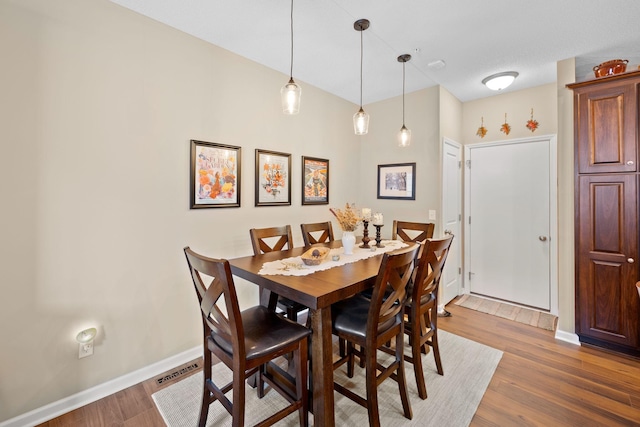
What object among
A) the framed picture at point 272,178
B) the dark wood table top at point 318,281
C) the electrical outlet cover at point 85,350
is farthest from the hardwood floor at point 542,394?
the framed picture at point 272,178

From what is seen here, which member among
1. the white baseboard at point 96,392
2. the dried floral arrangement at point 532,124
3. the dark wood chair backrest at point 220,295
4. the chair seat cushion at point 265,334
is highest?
the dried floral arrangement at point 532,124

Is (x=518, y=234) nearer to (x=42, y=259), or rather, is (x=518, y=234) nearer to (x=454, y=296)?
(x=454, y=296)

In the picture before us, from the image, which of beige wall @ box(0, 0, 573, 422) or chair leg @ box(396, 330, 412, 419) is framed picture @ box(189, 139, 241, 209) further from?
chair leg @ box(396, 330, 412, 419)

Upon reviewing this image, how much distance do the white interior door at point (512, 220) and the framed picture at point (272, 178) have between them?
253cm

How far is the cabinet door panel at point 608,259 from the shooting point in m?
2.34

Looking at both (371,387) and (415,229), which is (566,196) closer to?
(415,229)

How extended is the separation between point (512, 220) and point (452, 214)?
724mm

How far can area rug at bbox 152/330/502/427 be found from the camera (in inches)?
68.3

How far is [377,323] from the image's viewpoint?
1532 mm

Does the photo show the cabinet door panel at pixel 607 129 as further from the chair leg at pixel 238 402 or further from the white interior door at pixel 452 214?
the chair leg at pixel 238 402

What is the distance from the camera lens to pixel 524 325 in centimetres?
302

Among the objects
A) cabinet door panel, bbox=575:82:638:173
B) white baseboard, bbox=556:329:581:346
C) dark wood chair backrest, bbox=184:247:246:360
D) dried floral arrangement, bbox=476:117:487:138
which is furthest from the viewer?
dried floral arrangement, bbox=476:117:487:138

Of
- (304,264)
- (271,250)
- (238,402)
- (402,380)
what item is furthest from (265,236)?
(402,380)

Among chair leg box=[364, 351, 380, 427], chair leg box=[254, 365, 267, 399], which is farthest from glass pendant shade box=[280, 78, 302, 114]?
chair leg box=[254, 365, 267, 399]
